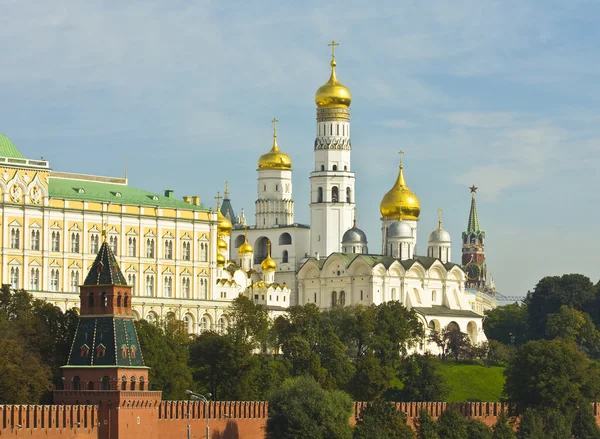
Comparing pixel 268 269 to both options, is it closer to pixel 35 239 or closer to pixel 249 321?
pixel 249 321

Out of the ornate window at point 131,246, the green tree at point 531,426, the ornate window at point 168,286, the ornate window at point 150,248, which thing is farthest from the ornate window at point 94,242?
the green tree at point 531,426

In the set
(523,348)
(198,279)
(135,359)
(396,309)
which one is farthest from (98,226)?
(135,359)

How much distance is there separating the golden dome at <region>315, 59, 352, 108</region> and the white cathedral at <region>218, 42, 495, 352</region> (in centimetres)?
7

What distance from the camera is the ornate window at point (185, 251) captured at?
13238 cm

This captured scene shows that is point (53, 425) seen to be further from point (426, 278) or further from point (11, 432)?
point (426, 278)

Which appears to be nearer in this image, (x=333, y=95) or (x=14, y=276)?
(x=14, y=276)

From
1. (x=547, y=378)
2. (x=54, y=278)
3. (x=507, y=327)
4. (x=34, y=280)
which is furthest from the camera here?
(x=507, y=327)

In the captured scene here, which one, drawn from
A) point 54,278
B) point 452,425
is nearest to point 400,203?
point 54,278

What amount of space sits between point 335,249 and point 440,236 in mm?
10073

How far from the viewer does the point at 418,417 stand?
102 metres

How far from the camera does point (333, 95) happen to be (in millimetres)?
151375

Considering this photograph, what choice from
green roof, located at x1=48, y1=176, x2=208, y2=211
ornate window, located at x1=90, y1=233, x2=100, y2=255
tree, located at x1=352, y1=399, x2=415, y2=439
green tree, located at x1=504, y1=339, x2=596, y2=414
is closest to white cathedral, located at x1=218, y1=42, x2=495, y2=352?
green roof, located at x1=48, y1=176, x2=208, y2=211

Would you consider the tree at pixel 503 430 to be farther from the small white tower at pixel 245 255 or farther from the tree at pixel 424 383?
the small white tower at pixel 245 255

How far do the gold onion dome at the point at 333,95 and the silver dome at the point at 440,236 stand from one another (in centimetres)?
1364
